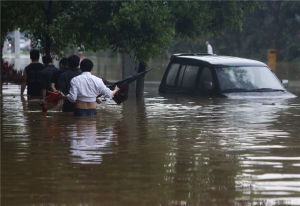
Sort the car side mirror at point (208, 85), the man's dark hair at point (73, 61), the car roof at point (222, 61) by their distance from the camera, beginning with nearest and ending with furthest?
the man's dark hair at point (73, 61)
the car side mirror at point (208, 85)
the car roof at point (222, 61)

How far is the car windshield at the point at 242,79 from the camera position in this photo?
2183 centimetres

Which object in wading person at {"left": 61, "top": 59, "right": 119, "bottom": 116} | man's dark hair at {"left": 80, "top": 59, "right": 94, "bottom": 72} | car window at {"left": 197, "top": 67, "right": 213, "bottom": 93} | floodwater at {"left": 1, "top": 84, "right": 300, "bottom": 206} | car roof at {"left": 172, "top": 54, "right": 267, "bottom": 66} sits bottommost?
floodwater at {"left": 1, "top": 84, "right": 300, "bottom": 206}

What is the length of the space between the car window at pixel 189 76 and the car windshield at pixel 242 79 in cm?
83

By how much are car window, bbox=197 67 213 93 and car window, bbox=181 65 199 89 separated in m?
0.22

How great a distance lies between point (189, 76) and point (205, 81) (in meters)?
0.69

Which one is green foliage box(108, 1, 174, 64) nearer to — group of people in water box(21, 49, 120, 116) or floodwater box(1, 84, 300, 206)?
group of people in water box(21, 49, 120, 116)

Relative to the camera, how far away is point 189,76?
22.8 m

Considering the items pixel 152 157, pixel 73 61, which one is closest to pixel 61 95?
pixel 73 61

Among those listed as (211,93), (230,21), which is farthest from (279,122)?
(230,21)

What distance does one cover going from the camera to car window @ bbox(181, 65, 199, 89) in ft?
73.8

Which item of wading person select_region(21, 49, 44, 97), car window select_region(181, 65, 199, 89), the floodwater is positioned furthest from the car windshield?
wading person select_region(21, 49, 44, 97)

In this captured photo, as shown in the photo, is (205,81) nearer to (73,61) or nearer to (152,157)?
(73,61)

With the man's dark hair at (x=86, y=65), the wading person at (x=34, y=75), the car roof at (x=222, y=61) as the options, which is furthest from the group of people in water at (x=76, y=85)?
A: the car roof at (x=222, y=61)

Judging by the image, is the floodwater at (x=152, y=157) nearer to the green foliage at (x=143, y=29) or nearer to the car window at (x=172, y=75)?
the car window at (x=172, y=75)
